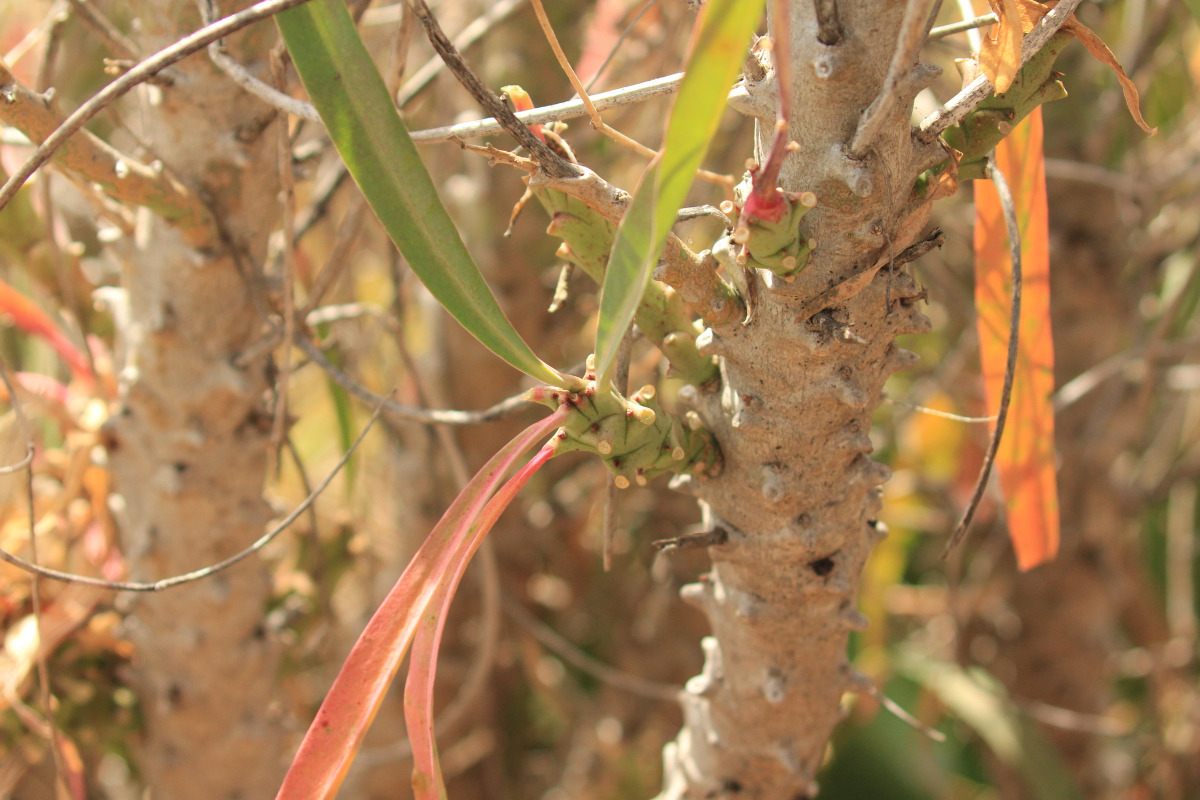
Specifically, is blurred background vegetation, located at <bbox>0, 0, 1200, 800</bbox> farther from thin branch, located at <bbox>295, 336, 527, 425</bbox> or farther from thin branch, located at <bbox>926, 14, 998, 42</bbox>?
thin branch, located at <bbox>926, 14, 998, 42</bbox>

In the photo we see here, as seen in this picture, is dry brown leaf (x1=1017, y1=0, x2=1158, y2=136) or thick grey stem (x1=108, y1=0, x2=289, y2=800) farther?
thick grey stem (x1=108, y1=0, x2=289, y2=800)

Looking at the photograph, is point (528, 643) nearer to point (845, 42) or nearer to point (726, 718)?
point (726, 718)

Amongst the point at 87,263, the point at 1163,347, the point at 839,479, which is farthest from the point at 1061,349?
the point at 87,263

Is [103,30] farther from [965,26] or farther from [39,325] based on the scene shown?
[965,26]

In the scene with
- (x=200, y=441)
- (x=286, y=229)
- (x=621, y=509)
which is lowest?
(x=621, y=509)

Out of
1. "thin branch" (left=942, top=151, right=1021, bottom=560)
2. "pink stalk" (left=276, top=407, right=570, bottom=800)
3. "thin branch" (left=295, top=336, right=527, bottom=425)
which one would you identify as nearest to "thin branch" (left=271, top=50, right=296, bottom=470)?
"thin branch" (left=295, top=336, right=527, bottom=425)

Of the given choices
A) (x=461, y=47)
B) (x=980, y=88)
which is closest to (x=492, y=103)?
(x=980, y=88)
